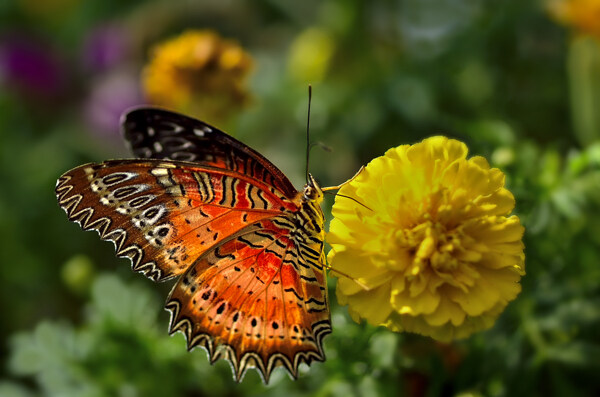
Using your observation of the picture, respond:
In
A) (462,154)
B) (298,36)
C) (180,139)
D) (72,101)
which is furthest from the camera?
(72,101)

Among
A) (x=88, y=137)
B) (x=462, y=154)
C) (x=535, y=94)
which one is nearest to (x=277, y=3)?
(x=88, y=137)

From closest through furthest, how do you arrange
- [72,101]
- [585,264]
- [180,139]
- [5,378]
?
[180,139]
[585,264]
[5,378]
[72,101]

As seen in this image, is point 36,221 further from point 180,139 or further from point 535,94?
point 535,94

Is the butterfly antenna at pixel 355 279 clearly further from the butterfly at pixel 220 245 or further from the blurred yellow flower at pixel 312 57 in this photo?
the blurred yellow flower at pixel 312 57

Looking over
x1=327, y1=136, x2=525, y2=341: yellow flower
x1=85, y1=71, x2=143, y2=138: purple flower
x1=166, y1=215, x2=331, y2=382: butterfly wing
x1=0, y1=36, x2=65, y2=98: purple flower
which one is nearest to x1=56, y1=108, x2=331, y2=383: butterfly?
x1=166, y1=215, x2=331, y2=382: butterfly wing

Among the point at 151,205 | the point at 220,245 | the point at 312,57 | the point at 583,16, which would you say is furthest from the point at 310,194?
the point at 312,57

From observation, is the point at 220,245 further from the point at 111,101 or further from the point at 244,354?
the point at 111,101

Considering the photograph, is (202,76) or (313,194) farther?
(202,76)
